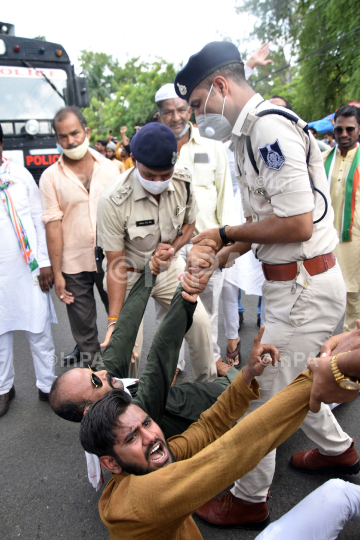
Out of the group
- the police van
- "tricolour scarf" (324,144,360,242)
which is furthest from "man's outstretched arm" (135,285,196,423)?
the police van

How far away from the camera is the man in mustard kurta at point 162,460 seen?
3.49 ft

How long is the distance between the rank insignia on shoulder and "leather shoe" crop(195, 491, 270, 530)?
4.88 feet

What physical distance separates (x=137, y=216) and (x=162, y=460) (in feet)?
4.94

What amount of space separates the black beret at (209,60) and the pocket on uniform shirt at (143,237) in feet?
3.06

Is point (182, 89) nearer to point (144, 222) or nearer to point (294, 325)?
point (144, 222)

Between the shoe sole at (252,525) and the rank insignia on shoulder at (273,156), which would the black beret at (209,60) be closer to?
the rank insignia on shoulder at (273,156)

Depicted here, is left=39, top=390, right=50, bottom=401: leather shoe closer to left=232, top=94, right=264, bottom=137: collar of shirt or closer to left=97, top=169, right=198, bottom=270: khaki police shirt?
left=97, top=169, right=198, bottom=270: khaki police shirt

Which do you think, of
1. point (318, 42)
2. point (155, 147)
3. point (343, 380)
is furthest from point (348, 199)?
point (318, 42)

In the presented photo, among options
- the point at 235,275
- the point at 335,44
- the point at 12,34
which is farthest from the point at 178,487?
the point at 335,44

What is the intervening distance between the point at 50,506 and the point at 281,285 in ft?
5.51

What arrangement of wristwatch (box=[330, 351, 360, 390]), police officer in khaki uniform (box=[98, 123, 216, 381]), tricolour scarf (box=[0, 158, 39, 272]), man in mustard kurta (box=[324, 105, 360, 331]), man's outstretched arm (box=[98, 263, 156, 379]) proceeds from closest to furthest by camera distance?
1. wristwatch (box=[330, 351, 360, 390])
2. man's outstretched arm (box=[98, 263, 156, 379])
3. police officer in khaki uniform (box=[98, 123, 216, 381])
4. tricolour scarf (box=[0, 158, 39, 272])
5. man in mustard kurta (box=[324, 105, 360, 331])

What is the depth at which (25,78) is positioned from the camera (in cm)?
579

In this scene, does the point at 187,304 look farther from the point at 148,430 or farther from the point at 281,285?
the point at 148,430

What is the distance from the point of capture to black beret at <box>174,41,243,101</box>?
182cm
